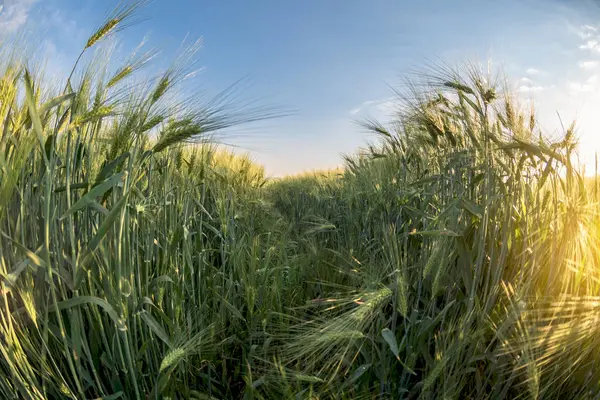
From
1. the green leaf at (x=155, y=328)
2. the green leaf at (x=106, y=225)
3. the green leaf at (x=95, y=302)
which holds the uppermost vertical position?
the green leaf at (x=106, y=225)

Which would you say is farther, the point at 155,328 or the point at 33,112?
the point at 155,328

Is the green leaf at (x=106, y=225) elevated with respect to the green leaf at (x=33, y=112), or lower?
lower

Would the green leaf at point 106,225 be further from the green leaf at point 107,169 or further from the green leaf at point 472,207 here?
the green leaf at point 472,207

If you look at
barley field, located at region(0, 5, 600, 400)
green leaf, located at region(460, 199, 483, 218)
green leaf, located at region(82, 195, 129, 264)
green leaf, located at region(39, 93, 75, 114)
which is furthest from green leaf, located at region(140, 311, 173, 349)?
green leaf, located at region(460, 199, 483, 218)

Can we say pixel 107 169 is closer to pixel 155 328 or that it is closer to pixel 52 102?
pixel 52 102

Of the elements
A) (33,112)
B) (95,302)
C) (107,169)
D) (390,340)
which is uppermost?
(33,112)

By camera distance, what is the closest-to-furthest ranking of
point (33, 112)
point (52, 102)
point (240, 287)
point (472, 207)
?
point (33, 112), point (52, 102), point (472, 207), point (240, 287)

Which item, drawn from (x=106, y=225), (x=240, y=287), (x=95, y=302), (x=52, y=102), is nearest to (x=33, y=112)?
(x=52, y=102)

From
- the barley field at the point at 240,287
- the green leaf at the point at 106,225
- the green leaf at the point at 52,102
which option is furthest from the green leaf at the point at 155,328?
the green leaf at the point at 52,102

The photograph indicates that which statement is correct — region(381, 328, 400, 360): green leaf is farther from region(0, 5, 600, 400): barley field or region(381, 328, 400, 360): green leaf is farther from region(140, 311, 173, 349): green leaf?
region(140, 311, 173, 349): green leaf

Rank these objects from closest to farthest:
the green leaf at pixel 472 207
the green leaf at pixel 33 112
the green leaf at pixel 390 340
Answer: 1. the green leaf at pixel 33 112
2. the green leaf at pixel 390 340
3. the green leaf at pixel 472 207

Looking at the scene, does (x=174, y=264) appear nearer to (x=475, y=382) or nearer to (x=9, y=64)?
(x=9, y=64)

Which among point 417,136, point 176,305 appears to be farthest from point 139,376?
point 417,136

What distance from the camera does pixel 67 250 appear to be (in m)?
1.23
